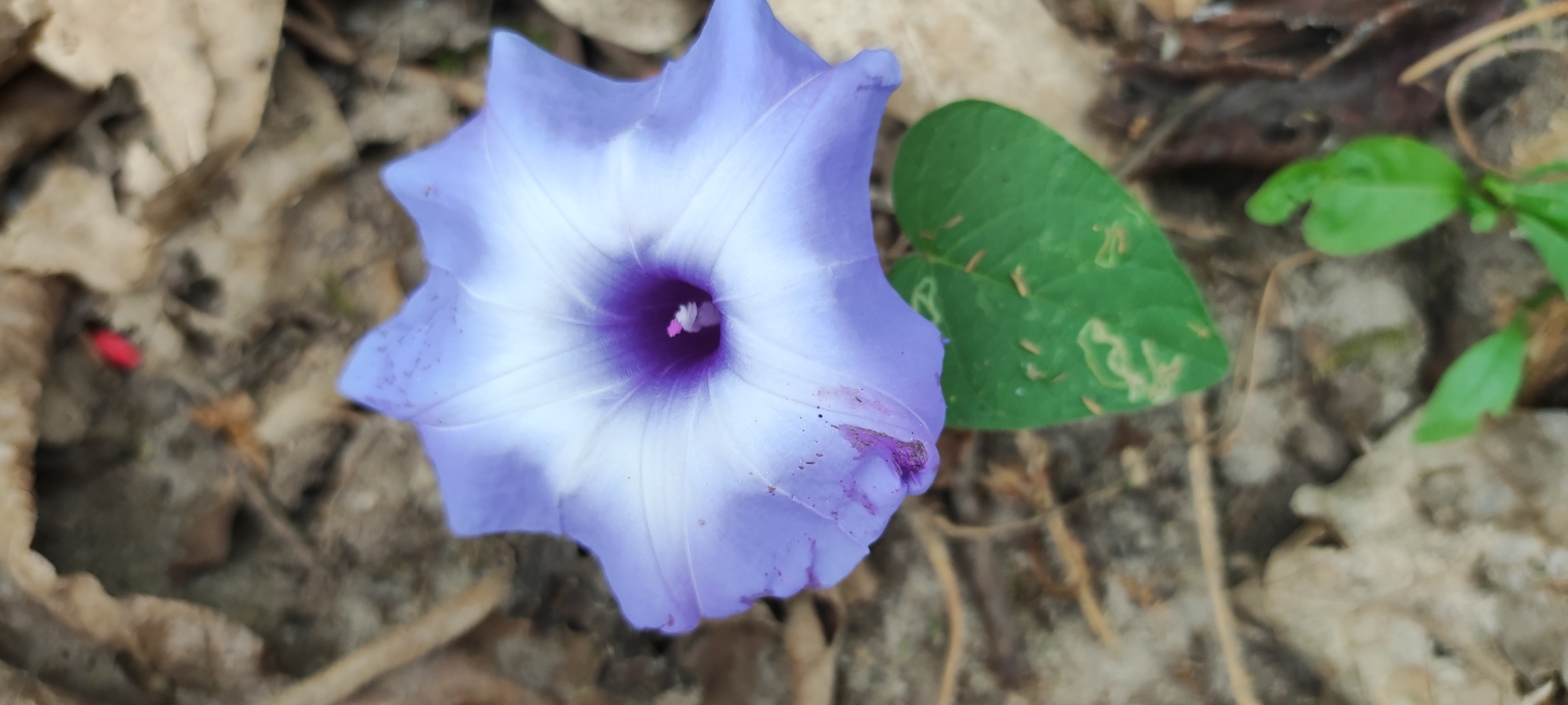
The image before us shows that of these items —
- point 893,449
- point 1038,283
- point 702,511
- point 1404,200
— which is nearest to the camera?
point 893,449

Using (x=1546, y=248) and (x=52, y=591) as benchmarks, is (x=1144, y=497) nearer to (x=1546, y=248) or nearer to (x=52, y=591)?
(x=1546, y=248)

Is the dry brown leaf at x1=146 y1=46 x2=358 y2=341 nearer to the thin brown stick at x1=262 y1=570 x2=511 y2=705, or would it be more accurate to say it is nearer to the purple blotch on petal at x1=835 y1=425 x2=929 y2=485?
the thin brown stick at x1=262 y1=570 x2=511 y2=705

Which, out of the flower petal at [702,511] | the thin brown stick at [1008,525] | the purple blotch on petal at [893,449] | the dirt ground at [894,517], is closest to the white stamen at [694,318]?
the flower petal at [702,511]

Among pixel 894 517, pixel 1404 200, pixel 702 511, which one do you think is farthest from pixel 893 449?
pixel 1404 200

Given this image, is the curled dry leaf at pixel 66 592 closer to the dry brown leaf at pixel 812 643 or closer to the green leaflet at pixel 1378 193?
the dry brown leaf at pixel 812 643

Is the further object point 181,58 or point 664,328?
point 181,58

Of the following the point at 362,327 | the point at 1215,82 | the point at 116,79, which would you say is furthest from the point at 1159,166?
the point at 116,79

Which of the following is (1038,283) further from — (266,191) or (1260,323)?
(266,191)
